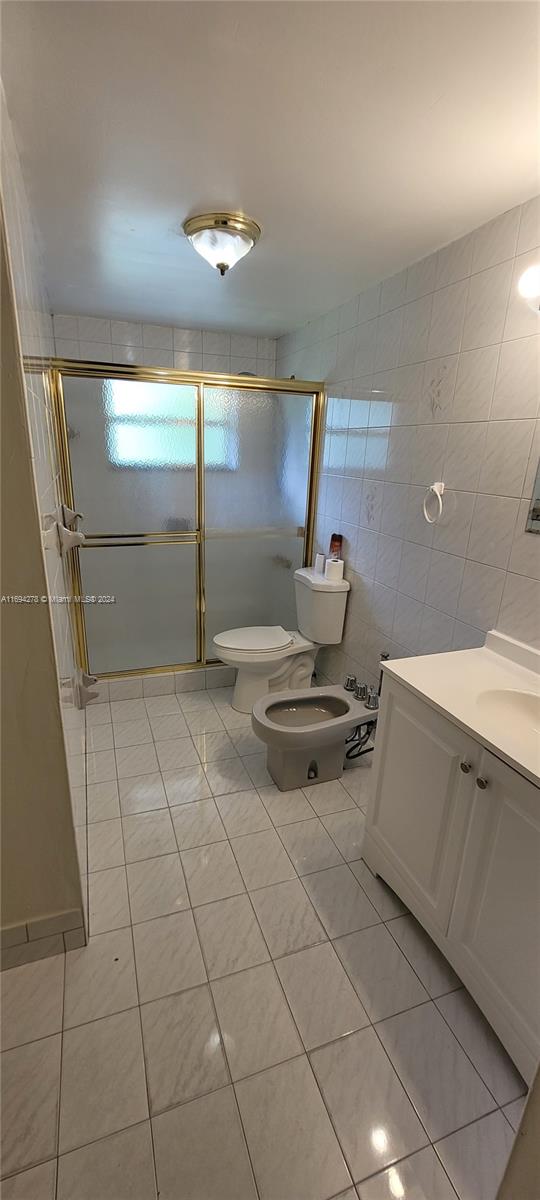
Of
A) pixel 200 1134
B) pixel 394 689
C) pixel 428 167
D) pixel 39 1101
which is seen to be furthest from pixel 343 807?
pixel 428 167

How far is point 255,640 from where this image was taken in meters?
2.52

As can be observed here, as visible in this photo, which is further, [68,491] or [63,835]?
[68,491]

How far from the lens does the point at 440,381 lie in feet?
5.81

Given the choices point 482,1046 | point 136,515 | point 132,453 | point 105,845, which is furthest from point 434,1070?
point 132,453

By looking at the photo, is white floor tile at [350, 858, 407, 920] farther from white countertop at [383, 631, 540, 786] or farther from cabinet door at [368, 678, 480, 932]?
white countertop at [383, 631, 540, 786]

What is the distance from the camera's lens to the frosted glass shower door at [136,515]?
2395 mm

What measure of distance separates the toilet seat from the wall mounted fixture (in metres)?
1.68

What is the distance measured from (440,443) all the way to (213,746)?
1645mm

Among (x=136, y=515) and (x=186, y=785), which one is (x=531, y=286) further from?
(x=186, y=785)

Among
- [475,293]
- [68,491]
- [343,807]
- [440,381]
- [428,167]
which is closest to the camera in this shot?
[428,167]

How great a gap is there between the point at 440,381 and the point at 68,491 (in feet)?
5.75

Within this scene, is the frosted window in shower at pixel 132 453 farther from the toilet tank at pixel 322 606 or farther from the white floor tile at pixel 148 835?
the white floor tile at pixel 148 835

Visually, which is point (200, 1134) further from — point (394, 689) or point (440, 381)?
point (440, 381)

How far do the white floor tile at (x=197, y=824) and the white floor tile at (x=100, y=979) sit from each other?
0.37 m
